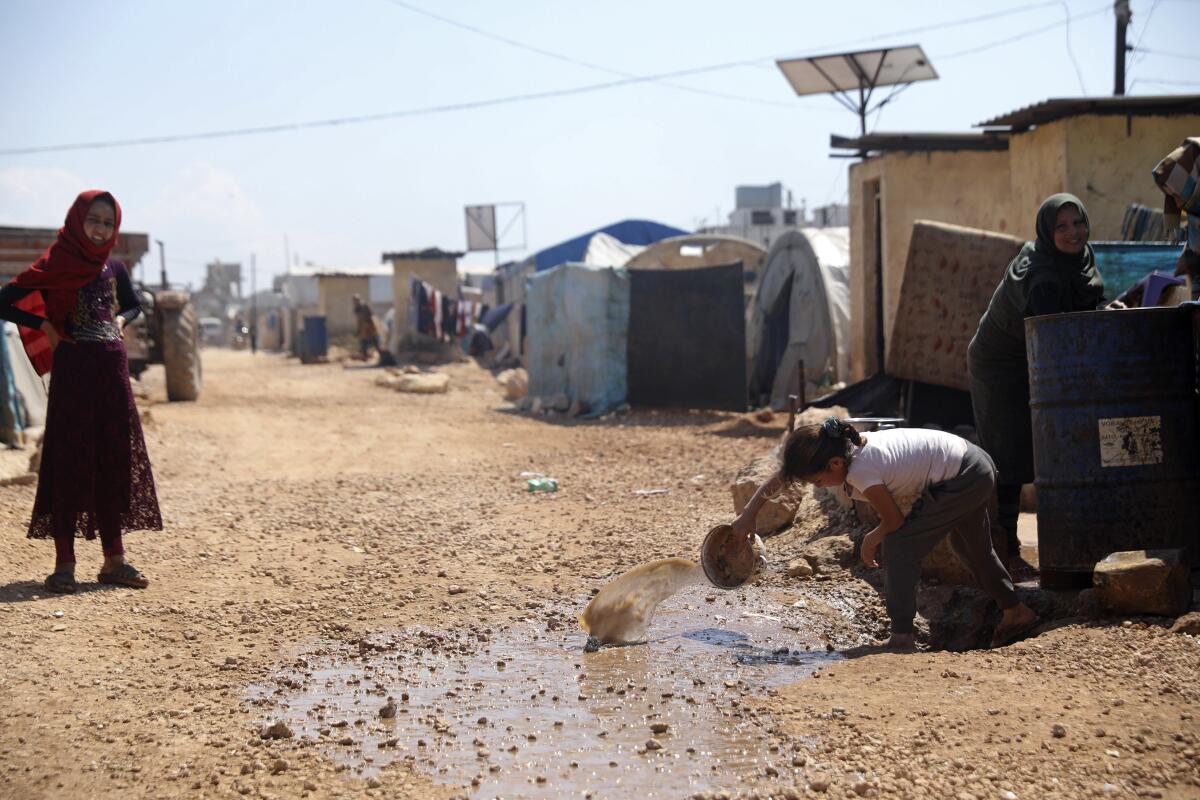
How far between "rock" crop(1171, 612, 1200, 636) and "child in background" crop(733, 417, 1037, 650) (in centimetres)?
77

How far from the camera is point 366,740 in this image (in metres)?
3.50

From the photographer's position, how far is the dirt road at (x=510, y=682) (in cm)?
309

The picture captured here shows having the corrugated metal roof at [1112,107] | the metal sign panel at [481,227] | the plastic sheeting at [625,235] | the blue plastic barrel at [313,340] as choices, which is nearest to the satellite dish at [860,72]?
the corrugated metal roof at [1112,107]

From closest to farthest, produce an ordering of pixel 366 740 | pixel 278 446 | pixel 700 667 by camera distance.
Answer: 1. pixel 366 740
2. pixel 700 667
3. pixel 278 446

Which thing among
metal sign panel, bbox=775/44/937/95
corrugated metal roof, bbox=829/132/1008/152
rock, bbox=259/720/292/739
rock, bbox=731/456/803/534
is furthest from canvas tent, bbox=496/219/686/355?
rock, bbox=259/720/292/739

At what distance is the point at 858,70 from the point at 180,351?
9.35 metres

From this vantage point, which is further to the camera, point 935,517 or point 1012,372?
point 1012,372

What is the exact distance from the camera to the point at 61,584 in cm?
516

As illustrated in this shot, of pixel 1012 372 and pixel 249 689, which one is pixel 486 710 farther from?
pixel 1012 372

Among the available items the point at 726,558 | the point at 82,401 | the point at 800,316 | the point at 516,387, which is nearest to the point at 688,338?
the point at 800,316

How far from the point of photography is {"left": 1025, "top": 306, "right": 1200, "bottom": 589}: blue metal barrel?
4453mm

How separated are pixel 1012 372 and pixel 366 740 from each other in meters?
3.39

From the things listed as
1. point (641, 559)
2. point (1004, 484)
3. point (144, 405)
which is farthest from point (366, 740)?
point (144, 405)

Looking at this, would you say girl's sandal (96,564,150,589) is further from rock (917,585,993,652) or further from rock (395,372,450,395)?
rock (395,372,450,395)
